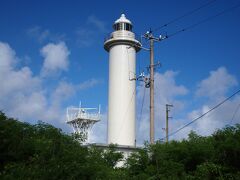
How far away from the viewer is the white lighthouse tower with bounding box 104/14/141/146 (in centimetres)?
3825

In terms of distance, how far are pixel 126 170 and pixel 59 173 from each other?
8.90 meters

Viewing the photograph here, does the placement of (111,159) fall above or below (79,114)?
below

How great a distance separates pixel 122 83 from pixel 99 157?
13197 mm

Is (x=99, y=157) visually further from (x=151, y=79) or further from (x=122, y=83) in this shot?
(x=122, y=83)

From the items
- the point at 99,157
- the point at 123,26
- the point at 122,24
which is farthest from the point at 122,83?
the point at 99,157

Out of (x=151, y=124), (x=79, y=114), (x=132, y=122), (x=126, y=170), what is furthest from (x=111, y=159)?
(x=79, y=114)

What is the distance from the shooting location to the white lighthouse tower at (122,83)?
38250 millimetres

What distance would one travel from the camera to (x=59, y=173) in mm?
19250

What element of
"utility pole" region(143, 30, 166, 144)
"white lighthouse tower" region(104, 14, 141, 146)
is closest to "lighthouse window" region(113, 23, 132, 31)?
"white lighthouse tower" region(104, 14, 141, 146)

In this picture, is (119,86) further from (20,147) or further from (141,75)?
(20,147)

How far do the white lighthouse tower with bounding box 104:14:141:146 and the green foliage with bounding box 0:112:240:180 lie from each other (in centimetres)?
627

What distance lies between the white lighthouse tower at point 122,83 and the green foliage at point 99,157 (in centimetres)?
627

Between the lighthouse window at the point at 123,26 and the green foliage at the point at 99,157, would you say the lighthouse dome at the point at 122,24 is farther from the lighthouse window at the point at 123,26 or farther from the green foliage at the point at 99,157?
the green foliage at the point at 99,157

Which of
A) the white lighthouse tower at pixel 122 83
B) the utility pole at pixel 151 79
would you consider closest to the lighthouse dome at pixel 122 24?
the white lighthouse tower at pixel 122 83
